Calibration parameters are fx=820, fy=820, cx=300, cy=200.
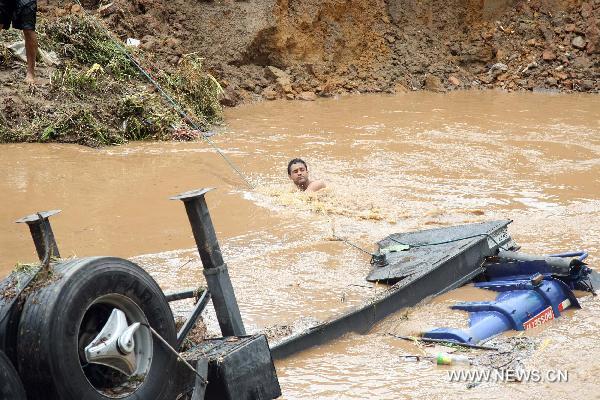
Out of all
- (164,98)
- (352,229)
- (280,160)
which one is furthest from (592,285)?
(164,98)

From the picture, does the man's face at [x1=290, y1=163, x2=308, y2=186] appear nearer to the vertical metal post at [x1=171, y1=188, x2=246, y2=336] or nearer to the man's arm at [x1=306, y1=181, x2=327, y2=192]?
the man's arm at [x1=306, y1=181, x2=327, y2=192]

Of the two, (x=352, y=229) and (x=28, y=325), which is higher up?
(x=28, y=325)

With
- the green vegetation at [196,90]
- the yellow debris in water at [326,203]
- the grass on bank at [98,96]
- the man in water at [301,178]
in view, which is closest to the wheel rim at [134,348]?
the yellow debris in water at [326,203]

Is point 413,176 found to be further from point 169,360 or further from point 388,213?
point 169,360

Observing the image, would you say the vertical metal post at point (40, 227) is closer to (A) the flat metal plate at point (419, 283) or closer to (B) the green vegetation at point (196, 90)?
(A) the flat metal plate at point (419, 283)

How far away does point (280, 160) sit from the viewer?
36.8ft

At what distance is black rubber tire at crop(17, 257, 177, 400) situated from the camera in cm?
281

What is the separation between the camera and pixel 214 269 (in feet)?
12.0

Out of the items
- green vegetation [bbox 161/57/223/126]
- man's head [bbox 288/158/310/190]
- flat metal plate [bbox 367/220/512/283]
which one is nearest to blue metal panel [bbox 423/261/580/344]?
flat metal plate [bbox 367/220/512/283]

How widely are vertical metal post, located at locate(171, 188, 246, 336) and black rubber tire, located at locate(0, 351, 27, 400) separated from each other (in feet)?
3.63

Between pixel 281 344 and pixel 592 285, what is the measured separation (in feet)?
9.04

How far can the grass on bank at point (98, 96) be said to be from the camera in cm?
1109

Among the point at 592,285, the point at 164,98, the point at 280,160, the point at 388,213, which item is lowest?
the point at 592,285

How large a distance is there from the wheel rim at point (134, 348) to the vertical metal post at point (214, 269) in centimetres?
55
